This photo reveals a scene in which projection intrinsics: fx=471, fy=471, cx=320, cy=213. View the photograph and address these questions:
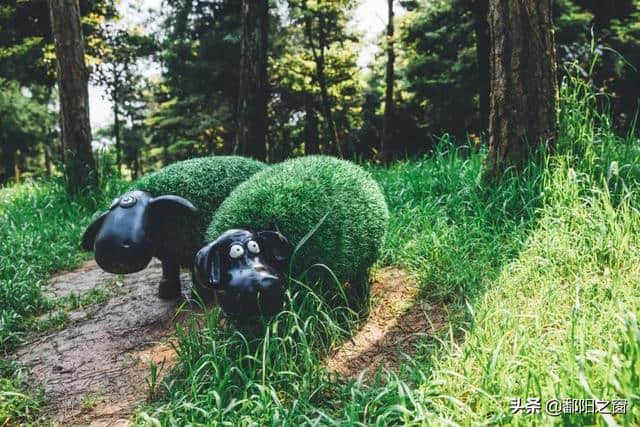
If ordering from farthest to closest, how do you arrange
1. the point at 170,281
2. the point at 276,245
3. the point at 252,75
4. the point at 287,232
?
1. the point at 252,75
2. the point at 170,281
3. the point at 287,232
4. the point at 276,245

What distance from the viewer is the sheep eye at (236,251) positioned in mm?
2549

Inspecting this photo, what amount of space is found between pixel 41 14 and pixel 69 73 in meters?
6.63

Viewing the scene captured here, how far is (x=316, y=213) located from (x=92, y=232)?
5.21ft

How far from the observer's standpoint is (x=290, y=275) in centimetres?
286

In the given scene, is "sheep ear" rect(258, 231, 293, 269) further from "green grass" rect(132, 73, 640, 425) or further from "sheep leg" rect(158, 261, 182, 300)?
"sheep leg" rect(158, 261, 182, 300)

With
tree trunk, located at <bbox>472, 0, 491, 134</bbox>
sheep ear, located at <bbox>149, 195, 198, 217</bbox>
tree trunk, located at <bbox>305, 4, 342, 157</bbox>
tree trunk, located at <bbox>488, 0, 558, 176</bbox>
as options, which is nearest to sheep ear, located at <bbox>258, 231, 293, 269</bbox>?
sheep ear, located at <bbox>149, 195, 198, 217</bbox>

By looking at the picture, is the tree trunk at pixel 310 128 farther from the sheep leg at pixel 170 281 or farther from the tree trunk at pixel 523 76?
the sheep leg at pixel 170 281

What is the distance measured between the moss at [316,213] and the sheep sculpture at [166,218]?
0.41 meters

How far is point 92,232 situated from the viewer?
10.7ft

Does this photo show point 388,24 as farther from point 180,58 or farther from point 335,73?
point 180,58

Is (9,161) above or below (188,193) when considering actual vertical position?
above

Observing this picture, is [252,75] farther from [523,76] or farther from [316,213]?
[316,213]

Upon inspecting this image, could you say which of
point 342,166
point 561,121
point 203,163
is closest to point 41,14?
point 203,163

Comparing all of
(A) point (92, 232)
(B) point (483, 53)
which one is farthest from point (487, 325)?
(B) point (483, 53)
